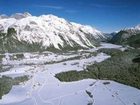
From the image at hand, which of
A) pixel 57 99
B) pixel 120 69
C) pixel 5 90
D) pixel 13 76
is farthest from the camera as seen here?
pixel 120 69

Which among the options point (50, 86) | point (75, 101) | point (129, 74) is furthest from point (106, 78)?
point (75, 101)

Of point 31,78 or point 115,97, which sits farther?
point 31,78

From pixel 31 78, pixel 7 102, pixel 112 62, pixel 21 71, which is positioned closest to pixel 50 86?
pixel 31 78

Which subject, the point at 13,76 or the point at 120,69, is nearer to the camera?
the point at 13,76

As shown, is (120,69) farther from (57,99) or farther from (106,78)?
(57,99)

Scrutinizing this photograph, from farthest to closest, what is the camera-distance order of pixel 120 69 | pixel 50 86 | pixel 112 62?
pixel 112 62 → pixel 120 69 → pixel 50 86

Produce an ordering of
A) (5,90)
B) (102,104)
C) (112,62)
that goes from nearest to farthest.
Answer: (102,104) → (5,90) → (112,62)

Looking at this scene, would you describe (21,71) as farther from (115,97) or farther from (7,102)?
(115,97)

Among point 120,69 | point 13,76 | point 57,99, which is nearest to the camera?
point 57,99

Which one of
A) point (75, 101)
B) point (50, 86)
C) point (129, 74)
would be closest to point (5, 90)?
point (50, 86)
